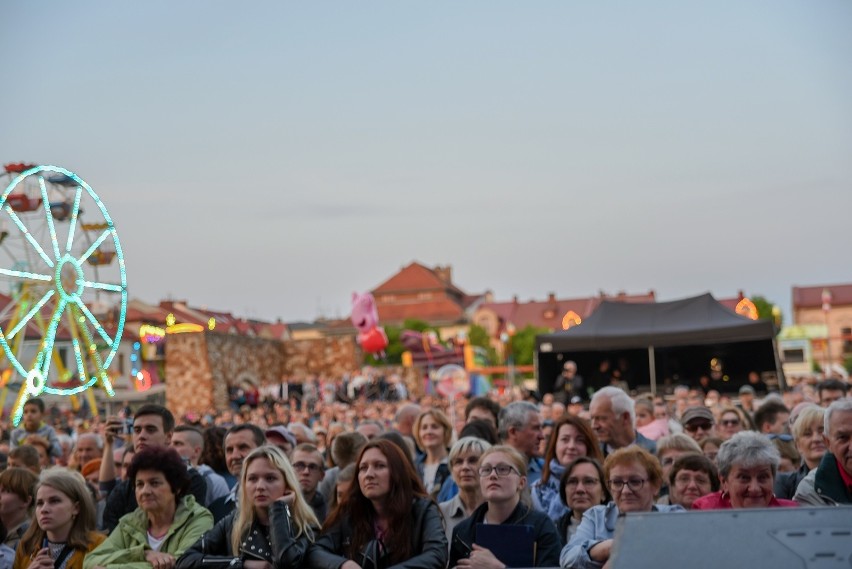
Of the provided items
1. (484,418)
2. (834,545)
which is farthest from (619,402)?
(834,545)

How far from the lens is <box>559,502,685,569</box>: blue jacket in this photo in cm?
512

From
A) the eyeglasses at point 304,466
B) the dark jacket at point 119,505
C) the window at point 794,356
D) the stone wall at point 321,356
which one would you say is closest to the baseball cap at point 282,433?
the eyeglasses at point 304,466

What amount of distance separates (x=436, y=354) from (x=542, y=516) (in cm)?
4765

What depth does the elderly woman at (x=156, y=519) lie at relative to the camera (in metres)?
5.95

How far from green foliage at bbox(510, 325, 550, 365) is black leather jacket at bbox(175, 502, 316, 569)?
3707 inches

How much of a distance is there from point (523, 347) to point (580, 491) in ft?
319

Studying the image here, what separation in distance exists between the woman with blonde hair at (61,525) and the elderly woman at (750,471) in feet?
9.89

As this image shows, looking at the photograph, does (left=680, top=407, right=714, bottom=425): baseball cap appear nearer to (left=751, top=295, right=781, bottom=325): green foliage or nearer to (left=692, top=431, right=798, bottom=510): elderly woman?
(left=692, top=431, right=798, bottom=510): elderly woman

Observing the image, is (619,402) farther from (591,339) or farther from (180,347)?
(180,347)

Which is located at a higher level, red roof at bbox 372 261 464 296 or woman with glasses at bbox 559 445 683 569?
red roof at bbox 372 261 464 296

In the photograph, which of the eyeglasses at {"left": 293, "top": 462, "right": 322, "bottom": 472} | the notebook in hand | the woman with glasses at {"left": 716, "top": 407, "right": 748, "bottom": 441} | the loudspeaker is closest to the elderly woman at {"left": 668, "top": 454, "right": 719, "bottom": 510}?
the notebook in hand

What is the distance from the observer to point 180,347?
43.6 metres

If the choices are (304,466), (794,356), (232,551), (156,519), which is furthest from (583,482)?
(794,356)

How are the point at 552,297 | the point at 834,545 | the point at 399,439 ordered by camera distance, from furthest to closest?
the point at 552,297, the point at 399,439, the point at 834,545
